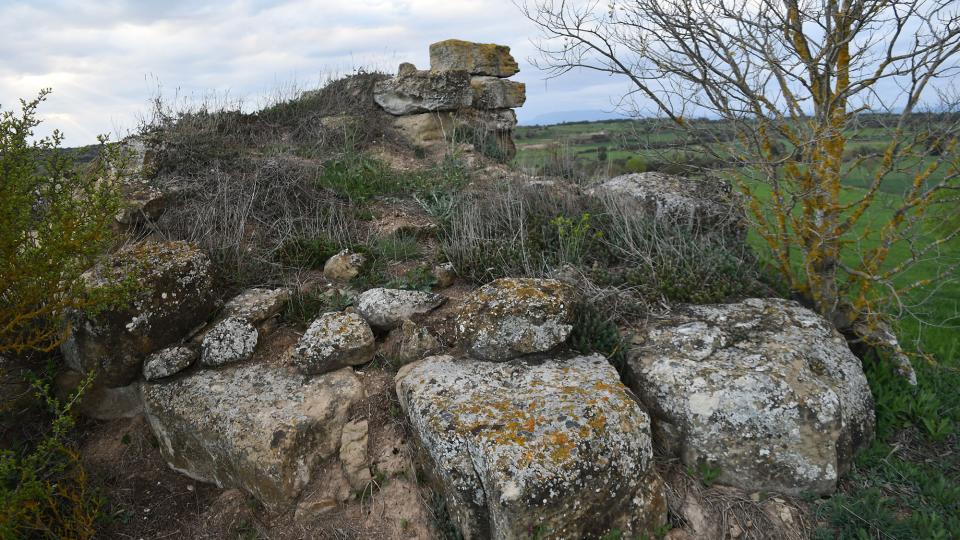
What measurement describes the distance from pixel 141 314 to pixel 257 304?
89 cm

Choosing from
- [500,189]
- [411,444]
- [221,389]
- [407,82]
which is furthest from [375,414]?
[407,82]

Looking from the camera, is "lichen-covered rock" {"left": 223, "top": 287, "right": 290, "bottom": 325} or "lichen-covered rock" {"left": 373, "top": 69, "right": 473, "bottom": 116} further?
"lichen-covered rock" {"left": 373, "top": 69, "right": 473, "bottom": 116}

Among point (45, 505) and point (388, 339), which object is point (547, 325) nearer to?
point (388, 339)

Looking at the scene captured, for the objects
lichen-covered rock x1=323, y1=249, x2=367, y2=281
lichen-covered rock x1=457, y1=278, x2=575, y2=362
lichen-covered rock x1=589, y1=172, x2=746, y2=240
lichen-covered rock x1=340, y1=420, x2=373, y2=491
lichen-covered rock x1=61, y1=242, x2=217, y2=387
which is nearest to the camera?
lichen-covered rock x1=340, y1=420, x2=373, y2=491

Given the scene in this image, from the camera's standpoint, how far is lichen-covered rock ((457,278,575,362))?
4.29 meters

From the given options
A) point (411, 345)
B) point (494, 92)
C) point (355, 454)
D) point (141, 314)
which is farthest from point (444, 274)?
point (494, 92)

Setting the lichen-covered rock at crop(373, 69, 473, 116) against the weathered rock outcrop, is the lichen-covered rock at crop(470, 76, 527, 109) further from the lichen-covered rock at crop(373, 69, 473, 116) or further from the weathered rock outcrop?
the lichen-covered rock at crop(373, 69, 473, 116)

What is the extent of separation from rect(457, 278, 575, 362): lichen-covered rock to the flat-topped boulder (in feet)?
23.2

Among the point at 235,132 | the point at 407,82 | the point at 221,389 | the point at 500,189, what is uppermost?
the point at 407,82

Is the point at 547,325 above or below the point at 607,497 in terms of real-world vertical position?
above

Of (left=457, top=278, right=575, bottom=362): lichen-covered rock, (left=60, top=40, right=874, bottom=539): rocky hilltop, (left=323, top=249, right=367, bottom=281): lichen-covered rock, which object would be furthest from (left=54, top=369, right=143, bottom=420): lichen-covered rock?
(left=457, top=278, right=575, bottom=362): lichen-covered rock

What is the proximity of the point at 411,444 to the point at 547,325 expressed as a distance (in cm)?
135

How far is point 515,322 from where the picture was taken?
4.31m

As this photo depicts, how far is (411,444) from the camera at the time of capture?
405 cm
